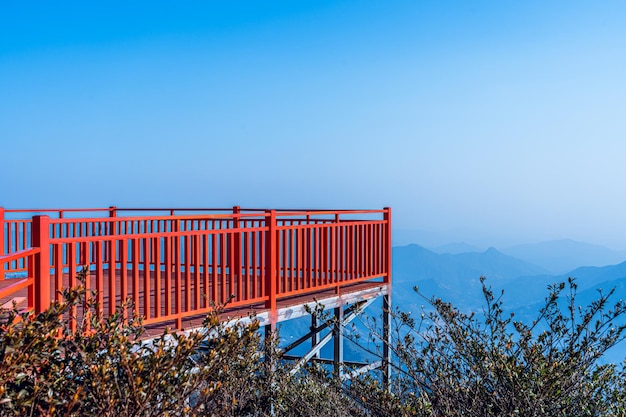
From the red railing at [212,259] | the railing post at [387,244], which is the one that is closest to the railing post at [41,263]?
the red railing at [212,259]

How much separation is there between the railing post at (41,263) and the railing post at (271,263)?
3181mm

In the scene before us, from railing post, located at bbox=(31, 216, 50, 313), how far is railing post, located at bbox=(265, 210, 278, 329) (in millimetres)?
3181

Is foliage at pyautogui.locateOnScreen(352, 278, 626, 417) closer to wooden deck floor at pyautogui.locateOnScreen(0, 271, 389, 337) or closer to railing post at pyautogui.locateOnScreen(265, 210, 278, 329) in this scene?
wooden deck floor at pyautogui.locateOnScreen(0, 271, 389, 337)

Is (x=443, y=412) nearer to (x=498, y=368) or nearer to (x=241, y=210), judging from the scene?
(x=498, y=368)

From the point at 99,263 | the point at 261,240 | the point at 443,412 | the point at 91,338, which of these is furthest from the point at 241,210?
the point at 91,338

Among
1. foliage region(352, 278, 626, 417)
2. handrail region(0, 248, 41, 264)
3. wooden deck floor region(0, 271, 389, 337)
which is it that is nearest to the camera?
handrail region(0, 248, 41, 264)

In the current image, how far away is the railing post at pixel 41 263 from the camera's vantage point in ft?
16.7

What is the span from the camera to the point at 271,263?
8.02 metres

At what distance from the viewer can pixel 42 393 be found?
11.5 ft

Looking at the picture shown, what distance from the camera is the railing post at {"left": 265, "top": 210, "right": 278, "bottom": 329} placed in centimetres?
802

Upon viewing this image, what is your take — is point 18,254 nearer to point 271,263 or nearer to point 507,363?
point 507,363

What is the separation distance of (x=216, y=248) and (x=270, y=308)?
1111mm

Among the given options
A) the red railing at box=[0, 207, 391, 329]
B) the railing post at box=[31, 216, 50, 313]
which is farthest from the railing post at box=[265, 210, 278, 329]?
the railing post at box=[31, 216, 50, 313]

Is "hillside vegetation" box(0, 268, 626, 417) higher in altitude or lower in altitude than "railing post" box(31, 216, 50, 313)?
lower
